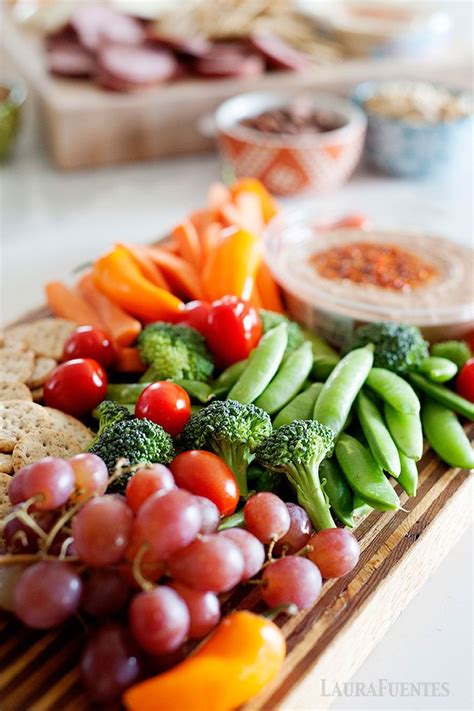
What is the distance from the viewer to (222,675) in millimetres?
1082

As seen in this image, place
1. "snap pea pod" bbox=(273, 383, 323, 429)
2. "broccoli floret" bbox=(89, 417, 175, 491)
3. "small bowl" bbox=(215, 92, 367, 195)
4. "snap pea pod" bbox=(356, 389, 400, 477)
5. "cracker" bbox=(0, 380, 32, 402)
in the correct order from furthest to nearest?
"small bowl" bbox=(215, 92, 367, 195) → "cracker" bbox=(0, 380, 32, 402) → "snap pea pod" bbox=(273, 383, 323, 429) → "snap pea pod" bbox=(356, 389, 400, 477) → "broccoli floret" bbox=(89, 417, 175, 491)

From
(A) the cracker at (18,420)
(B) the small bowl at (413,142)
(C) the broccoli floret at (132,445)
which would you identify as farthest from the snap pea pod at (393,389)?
(B) the small bowl at (413,142)

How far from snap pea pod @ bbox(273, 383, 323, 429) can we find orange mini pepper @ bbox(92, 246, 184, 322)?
18.0 inches

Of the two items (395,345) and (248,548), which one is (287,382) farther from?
(248,548)

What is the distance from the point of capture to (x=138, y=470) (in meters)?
1.31

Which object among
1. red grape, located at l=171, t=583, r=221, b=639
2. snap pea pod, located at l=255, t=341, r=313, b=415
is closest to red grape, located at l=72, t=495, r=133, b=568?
red grape, located at l=171, t=583, r=221, b=639

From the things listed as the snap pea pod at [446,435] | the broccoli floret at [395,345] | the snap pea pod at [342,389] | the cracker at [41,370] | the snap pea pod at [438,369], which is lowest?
the snap pea pod at [446,435]

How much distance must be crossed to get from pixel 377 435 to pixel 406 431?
74mm

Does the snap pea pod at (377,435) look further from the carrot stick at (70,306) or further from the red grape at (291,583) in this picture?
the carrot stick at (70,306)

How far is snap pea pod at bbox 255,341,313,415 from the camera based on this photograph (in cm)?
165

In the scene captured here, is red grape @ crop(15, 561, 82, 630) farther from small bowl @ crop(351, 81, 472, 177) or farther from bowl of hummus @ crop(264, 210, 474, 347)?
small bowl @ crop(351, 81, 472, 177)

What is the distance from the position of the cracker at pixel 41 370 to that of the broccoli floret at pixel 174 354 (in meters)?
0.21

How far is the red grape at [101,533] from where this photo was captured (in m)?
1.14

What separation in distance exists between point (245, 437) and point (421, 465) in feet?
1.40
